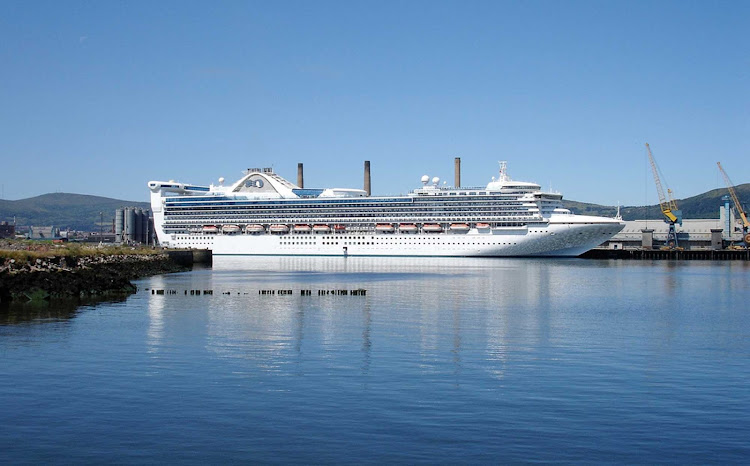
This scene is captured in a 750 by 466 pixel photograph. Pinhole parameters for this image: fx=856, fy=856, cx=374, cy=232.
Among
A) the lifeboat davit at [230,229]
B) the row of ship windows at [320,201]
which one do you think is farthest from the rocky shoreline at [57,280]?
the lifeboat davit at [230,229]

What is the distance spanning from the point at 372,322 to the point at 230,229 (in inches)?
3454

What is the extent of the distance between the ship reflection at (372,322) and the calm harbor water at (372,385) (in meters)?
0.16

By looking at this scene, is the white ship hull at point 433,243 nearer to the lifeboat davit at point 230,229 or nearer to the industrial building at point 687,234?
the lifeboat davit at point 230,229

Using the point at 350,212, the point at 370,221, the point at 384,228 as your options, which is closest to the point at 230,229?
the point at 350,212

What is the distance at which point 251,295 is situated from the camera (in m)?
43.0

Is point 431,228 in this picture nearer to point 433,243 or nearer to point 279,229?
point 433,243

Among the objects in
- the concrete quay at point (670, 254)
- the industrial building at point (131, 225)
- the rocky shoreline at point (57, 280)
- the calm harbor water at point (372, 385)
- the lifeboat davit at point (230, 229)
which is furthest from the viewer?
the industrial building at point (131, 225)

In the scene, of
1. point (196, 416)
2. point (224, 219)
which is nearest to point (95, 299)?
point (196, 416)

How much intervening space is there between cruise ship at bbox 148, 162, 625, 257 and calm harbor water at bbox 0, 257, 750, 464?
198ft

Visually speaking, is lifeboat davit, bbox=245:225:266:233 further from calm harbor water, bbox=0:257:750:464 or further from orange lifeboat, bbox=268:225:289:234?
calm harbor water, bbox=0:257:750:464

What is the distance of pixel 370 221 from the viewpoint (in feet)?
353

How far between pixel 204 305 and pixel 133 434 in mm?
23115

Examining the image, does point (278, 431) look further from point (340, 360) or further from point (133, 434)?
point (340, 360)

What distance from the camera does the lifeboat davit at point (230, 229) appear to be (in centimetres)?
11575
